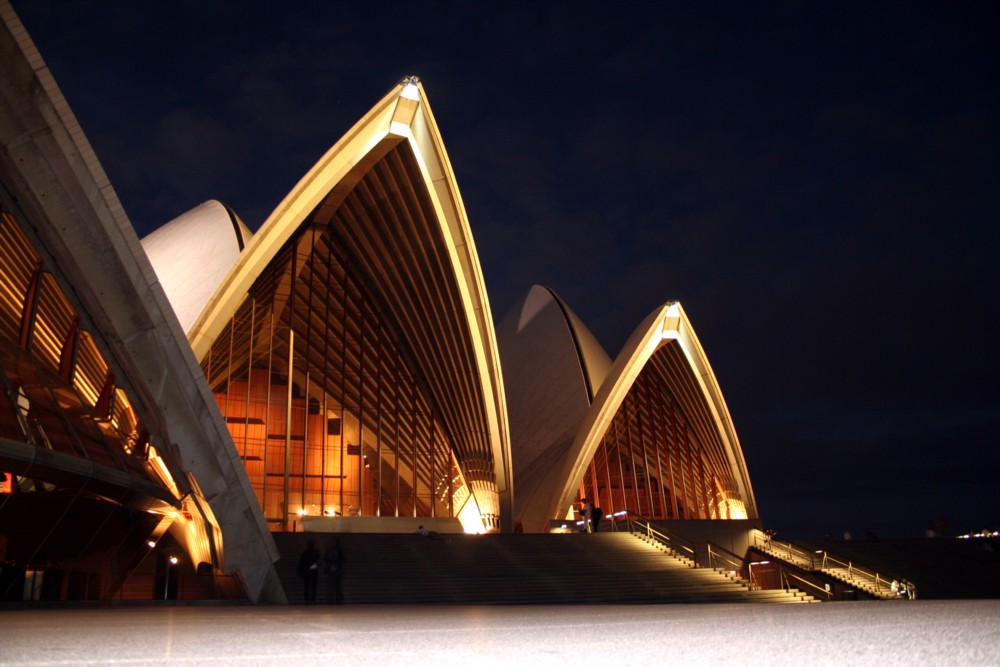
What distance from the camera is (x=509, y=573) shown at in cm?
1495

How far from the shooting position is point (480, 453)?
2673 cm

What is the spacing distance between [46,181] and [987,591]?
79.8 ft

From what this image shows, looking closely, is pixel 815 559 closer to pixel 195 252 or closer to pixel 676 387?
pixel 676 387

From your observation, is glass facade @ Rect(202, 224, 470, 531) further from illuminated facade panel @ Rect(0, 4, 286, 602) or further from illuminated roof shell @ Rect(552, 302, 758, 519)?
illuminated facade panel @ Rect(0, 4, 286, 602)

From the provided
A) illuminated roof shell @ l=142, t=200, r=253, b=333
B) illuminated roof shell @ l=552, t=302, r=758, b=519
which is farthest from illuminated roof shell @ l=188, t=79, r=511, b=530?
illuminated roof shell @ l=552, t=302, r=758, b=519

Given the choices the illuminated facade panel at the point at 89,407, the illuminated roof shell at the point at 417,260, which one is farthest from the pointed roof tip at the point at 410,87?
the illuminated facade panel at the point at 89,407

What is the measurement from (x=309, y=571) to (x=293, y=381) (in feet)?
56.2

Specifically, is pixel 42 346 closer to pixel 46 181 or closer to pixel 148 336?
pixel 148 336

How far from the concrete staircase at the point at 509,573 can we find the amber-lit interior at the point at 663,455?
15320 mm

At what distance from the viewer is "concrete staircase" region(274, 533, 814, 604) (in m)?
13.7

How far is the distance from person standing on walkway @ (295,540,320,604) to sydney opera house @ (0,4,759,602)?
0.44 m

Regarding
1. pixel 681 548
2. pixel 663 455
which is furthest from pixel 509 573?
pixel 663 455

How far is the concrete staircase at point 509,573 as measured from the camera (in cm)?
1367

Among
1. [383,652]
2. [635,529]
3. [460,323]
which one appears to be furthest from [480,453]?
[383,652]
